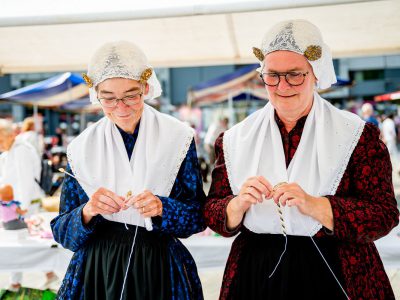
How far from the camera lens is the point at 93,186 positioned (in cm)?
170

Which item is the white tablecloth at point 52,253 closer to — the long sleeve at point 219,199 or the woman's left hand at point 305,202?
the long sleeve at point 219,199

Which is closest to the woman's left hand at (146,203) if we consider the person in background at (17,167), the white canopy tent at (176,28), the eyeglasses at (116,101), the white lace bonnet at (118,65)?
the eyeglasses at (116,101)

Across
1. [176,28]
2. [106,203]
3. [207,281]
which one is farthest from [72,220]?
[207,281]

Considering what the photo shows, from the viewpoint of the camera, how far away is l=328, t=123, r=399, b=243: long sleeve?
139 centimetres

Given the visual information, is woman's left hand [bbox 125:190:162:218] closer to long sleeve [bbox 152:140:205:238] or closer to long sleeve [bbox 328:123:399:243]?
long sleeve [bbox 152:140:205:238]

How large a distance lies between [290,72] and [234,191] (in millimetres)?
507

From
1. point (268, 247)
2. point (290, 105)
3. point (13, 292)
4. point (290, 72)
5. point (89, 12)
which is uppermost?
point (89, 12)

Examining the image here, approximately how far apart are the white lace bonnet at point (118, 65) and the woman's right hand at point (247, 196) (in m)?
0.63

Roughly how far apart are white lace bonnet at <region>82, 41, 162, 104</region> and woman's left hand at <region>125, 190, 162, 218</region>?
48 centimetres

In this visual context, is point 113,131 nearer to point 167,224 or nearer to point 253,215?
point 167,224

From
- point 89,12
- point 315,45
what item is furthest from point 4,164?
point 315,45

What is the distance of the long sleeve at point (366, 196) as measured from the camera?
54.6 inches

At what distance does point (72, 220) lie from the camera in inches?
64.6

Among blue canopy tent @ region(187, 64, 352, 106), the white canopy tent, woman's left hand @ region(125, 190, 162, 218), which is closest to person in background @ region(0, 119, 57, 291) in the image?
the white canopy tent
